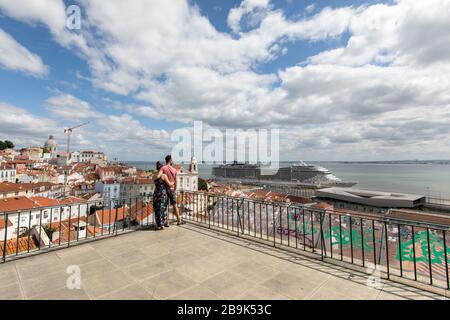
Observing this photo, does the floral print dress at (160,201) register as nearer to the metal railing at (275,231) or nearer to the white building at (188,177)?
the metal railing at (275,231)

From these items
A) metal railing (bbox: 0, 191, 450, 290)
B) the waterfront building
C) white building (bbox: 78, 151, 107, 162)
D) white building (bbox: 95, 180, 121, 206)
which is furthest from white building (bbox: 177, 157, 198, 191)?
white building (bbox: 78, 151, 107, 162)

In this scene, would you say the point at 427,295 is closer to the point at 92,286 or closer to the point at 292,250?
the point at 292,250

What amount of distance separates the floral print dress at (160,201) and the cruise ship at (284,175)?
74.6m

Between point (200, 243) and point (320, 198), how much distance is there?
51261 millimetres

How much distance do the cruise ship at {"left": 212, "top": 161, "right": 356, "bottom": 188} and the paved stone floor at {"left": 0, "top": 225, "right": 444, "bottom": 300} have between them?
75.6 metres

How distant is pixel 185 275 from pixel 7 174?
229 ft

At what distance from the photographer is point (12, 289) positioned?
283 cm

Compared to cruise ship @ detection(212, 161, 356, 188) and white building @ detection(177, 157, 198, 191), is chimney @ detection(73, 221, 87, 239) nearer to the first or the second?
white building @ detection(177, 157, 198, 191)

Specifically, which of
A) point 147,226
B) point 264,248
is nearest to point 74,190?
point 147,226

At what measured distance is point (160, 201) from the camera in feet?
18.5

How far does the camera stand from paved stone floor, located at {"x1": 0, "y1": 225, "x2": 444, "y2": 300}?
8.93ft

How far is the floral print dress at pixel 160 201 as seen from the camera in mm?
5613

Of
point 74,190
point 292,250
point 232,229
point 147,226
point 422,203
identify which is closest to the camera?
point 292,250

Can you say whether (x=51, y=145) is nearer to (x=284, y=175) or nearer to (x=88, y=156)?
(x=88, y=156)
